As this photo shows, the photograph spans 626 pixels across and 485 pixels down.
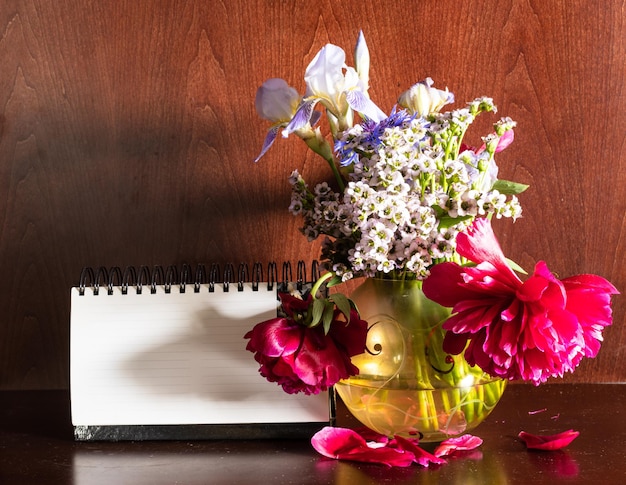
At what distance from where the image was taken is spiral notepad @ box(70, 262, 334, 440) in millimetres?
911

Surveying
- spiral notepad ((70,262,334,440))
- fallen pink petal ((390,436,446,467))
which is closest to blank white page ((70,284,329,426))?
spiral notepad ((70,262,334,440))

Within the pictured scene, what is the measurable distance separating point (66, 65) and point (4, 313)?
38 cm

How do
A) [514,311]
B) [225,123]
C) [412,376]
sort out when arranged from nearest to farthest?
[514,311]
[412,376]
[225,123]

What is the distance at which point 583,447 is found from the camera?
88 cm

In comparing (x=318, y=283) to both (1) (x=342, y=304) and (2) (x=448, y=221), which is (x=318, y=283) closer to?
(1) (x=342, y=304)

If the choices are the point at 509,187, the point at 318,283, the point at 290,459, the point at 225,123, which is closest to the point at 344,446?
the point at 290,459

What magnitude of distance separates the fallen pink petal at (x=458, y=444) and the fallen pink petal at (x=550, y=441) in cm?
6

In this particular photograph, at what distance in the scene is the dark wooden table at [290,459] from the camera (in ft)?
2.63

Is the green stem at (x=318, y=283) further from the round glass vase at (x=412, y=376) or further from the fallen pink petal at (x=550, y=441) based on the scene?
the fallen pink petal at (x=550, y=441)

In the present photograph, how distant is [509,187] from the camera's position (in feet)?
2.92

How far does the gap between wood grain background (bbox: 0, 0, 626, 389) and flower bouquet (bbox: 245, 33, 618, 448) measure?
0.75 feet

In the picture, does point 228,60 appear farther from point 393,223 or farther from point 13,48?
point 393,223

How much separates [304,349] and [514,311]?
0.21 m

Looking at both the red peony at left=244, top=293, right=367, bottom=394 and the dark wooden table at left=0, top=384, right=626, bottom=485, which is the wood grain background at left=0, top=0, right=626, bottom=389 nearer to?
the dark wooden table at left=0, top=384, right=626, bottom=485
